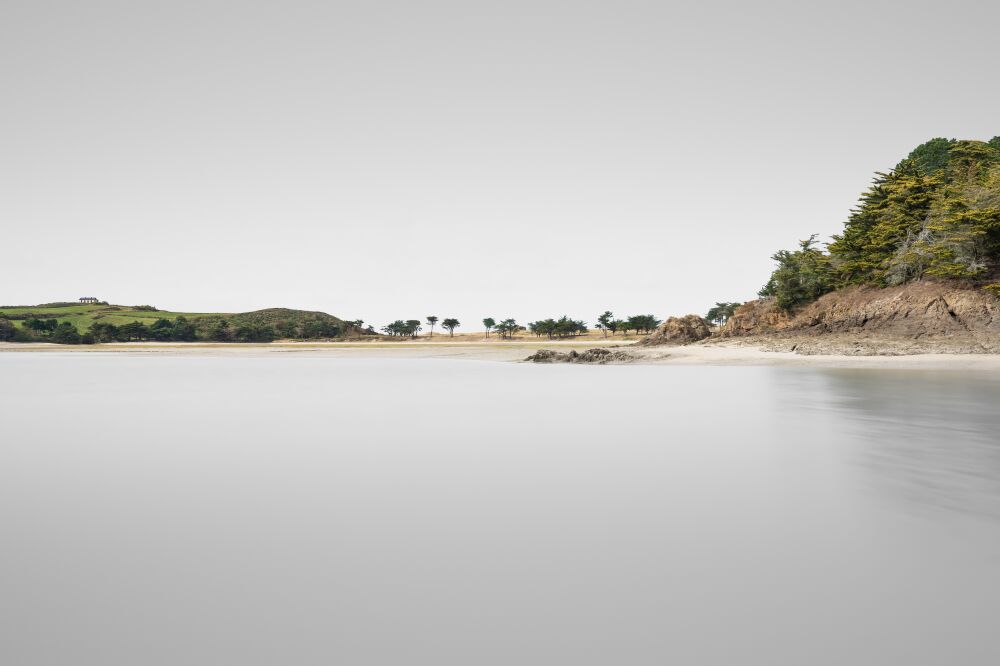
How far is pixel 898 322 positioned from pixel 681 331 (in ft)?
50.8

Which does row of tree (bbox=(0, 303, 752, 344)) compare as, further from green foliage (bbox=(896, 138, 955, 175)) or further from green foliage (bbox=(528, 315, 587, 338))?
green foliage (bbox=(896, 138, 955, 175))

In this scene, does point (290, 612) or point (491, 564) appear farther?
point (491, 564)

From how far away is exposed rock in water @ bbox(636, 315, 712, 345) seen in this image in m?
46.2

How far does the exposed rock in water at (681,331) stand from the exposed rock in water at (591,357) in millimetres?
7942

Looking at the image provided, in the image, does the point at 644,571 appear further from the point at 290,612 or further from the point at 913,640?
the point at 290,612

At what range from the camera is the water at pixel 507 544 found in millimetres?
3477

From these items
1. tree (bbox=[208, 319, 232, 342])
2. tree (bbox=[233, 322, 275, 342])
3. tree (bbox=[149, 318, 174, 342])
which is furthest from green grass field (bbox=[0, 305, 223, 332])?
tree (bbox=[233, 322, 275, 342])

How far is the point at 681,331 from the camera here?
46.8 meters

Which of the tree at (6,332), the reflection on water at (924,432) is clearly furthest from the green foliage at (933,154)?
the tree at (6,332)

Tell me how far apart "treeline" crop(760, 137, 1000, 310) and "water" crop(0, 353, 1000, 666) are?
93.4 ft

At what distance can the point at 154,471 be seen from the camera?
865 centimetres

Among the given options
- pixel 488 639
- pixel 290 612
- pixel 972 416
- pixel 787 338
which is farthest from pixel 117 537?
pixel 787 338

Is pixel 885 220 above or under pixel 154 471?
above

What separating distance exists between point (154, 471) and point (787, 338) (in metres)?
37.8
